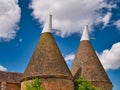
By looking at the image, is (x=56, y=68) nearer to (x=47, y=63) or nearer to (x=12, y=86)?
(x=47, y=63)

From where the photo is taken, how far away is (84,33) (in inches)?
1502

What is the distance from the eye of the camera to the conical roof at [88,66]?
34.9 metres

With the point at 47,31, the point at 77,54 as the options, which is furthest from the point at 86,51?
the point at 47,31

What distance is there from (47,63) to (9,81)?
7.20 m

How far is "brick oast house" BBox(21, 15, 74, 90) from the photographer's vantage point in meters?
31.6

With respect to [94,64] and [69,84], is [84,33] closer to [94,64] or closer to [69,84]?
[94,64]

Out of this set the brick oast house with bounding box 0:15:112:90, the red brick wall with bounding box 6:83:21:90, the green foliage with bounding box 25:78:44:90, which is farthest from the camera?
the red brick wall with bounding box 6:83:21:90

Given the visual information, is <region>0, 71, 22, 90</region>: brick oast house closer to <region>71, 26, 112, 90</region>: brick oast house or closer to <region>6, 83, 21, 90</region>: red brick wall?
<region>6, 83, 21, 90</region>: red brick wall

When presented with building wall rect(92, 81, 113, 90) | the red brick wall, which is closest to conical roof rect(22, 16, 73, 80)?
building wall rect(92, 81, 113, 90)

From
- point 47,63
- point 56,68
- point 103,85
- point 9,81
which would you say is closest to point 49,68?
point 47,63

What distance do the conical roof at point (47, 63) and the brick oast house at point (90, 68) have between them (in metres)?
2.51

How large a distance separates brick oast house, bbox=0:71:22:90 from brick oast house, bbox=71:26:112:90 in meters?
5.78

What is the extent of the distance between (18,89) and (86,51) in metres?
7.18

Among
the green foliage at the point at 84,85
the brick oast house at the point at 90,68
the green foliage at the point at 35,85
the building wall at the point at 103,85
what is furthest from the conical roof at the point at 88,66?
the green foliage at the point at 35,85
